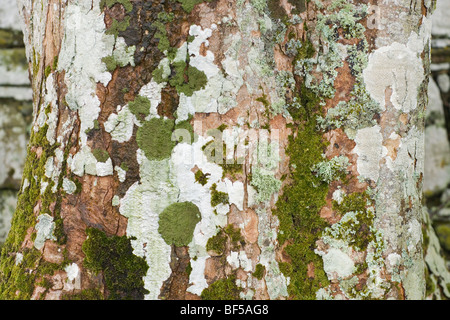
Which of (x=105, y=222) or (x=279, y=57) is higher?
(x=279, y=57)

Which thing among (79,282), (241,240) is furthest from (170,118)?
(79,282)

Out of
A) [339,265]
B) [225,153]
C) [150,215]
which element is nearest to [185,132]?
[225,153]

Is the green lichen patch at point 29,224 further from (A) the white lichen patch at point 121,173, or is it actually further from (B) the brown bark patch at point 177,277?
(B) the brown bark patch at point 177,277

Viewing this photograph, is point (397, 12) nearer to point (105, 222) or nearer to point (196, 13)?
point (196, 13)

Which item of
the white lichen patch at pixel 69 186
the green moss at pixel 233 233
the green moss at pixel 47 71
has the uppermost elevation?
the green moss at pixel 47 71

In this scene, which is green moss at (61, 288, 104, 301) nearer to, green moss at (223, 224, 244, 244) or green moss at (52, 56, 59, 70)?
green moss at (223, 224, 244, 244)

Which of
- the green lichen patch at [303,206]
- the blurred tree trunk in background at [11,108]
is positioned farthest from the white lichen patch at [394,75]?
the blurred tree trunk in background at [11,108]

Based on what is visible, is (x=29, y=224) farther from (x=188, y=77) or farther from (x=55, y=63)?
(x=188, y=77)
